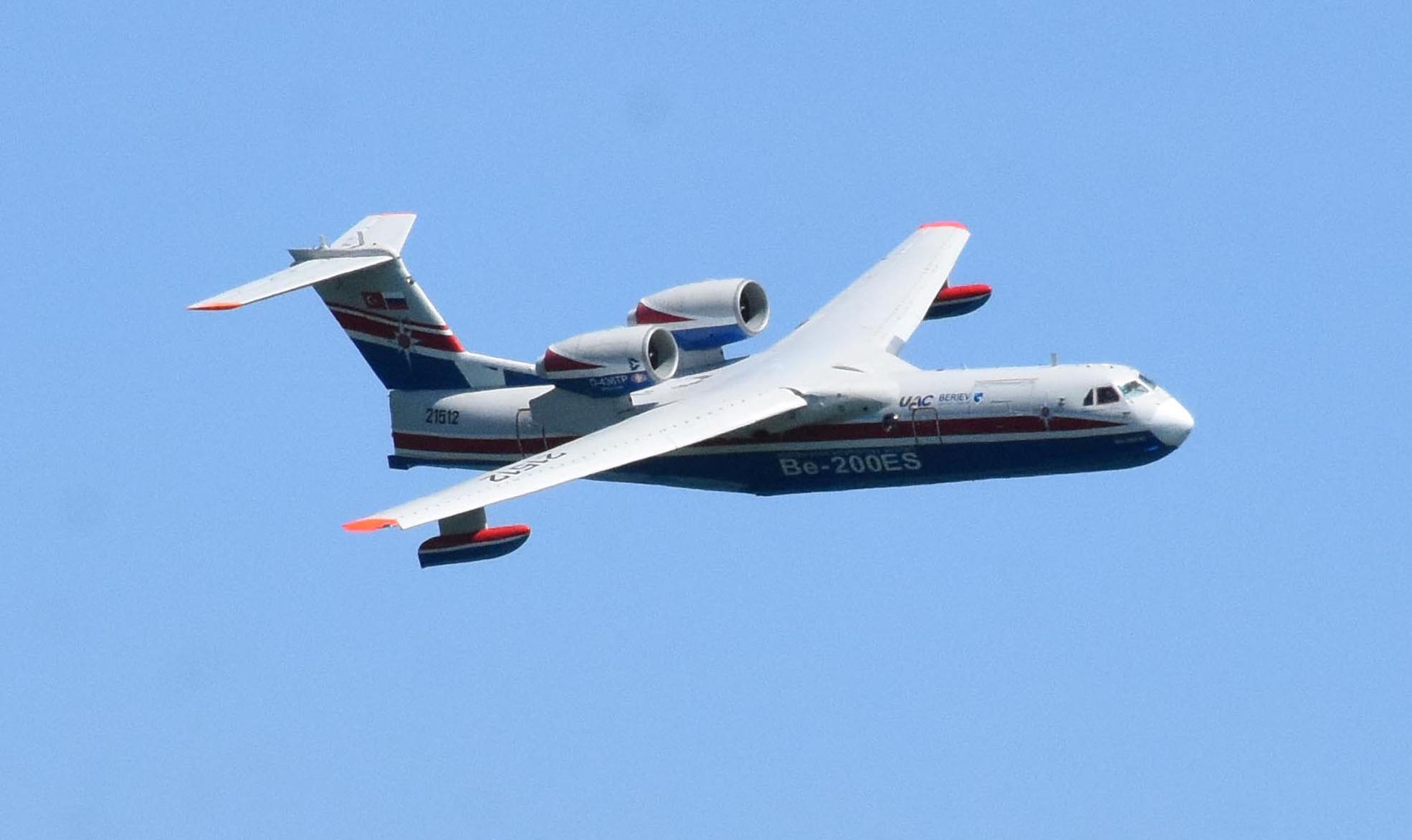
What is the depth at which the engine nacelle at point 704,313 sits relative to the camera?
146 feet

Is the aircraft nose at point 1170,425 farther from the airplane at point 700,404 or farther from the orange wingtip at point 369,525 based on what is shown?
the orange wingtip at point 369,525

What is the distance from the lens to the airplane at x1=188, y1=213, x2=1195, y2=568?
40.3 m

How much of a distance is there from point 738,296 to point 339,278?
695 cm

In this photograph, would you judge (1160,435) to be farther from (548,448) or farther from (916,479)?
(548,448)

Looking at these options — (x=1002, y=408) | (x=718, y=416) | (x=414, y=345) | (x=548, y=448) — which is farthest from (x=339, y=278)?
(x=1002, y=408)

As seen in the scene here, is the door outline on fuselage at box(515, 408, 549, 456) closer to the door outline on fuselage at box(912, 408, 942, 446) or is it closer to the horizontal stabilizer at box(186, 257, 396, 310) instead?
the horizontal stabilizer at box(186, 257, 396, 310)

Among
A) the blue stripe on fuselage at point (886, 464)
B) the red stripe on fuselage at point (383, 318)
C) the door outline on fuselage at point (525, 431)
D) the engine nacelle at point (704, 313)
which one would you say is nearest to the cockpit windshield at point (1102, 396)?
the blue stripe on fuselage at point (886, 464)

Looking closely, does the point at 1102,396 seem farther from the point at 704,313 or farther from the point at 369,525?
the point at 369,525

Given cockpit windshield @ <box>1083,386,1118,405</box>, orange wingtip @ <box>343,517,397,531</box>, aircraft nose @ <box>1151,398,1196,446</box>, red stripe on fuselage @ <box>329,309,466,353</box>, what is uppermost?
red stripe on fuselage @ <box>329,309,466,353</box>

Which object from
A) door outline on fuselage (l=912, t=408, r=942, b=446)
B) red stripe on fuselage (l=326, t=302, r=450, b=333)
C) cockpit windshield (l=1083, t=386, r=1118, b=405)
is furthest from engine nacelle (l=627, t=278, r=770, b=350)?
cockpit windshield (l=1083, t=386, r=1118, b=405)

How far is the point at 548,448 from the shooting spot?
43.1 meters

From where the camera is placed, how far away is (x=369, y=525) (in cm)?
3703

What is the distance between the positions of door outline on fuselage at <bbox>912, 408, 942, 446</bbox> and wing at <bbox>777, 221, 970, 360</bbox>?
2.55 metres

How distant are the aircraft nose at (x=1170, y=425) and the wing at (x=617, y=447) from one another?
215 inches
